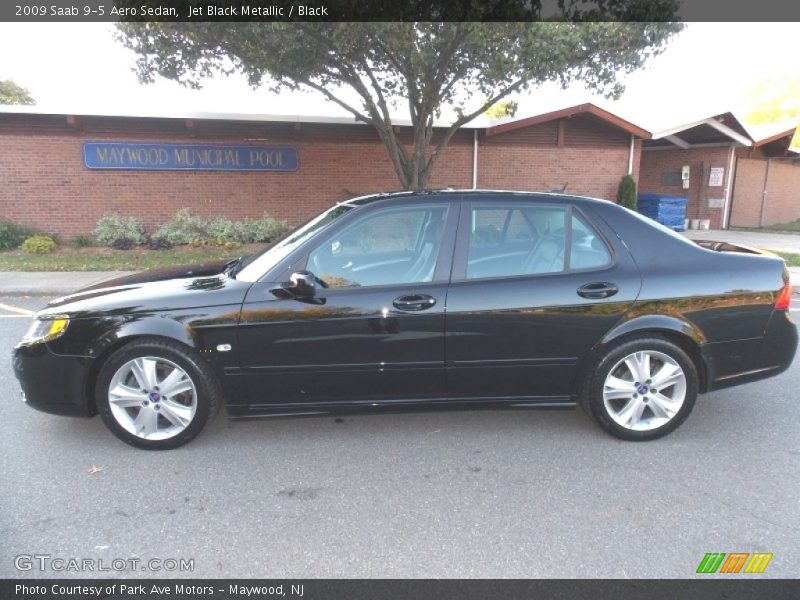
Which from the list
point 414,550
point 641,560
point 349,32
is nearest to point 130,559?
point 414,550

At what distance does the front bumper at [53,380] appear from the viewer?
306cm

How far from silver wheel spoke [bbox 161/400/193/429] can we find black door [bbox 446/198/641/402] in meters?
1.60

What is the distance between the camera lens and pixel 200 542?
A: 2381 mm

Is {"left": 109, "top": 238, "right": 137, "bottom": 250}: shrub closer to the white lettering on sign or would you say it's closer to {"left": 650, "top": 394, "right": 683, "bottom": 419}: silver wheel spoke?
{"left": 650, "top": 394, "right": 683, "bottom": 419}: silver wheel spoke

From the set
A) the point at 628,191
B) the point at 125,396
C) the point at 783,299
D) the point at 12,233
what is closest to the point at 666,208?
the point at 628,191

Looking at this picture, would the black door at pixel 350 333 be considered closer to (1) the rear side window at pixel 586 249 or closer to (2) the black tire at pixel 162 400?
(2) the black tire at pixel 162 400

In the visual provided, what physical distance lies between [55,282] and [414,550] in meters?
8.63

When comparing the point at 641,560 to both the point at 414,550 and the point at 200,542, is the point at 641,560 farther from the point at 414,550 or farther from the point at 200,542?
the point at 200,542

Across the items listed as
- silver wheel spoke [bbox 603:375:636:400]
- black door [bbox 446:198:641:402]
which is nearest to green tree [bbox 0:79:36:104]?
black door [bbox 446:198:641:402]

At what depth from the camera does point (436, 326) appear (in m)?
3.09

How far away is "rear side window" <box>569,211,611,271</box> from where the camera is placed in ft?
10.8

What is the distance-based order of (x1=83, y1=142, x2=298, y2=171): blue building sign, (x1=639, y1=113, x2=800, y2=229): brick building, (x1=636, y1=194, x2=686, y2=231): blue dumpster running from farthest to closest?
(x1=639, y1=113, x2=800, y2=229): brick building → (x1=636, y1=194, x2=686, y2=231): blue dumpster → (x1=83, y1=142, x2=298, y2=171): blue building sign

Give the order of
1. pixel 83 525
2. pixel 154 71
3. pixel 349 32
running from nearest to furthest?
pixel 83 525
pixel 349 32
pixel 154 71

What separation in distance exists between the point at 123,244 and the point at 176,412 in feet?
35.1
